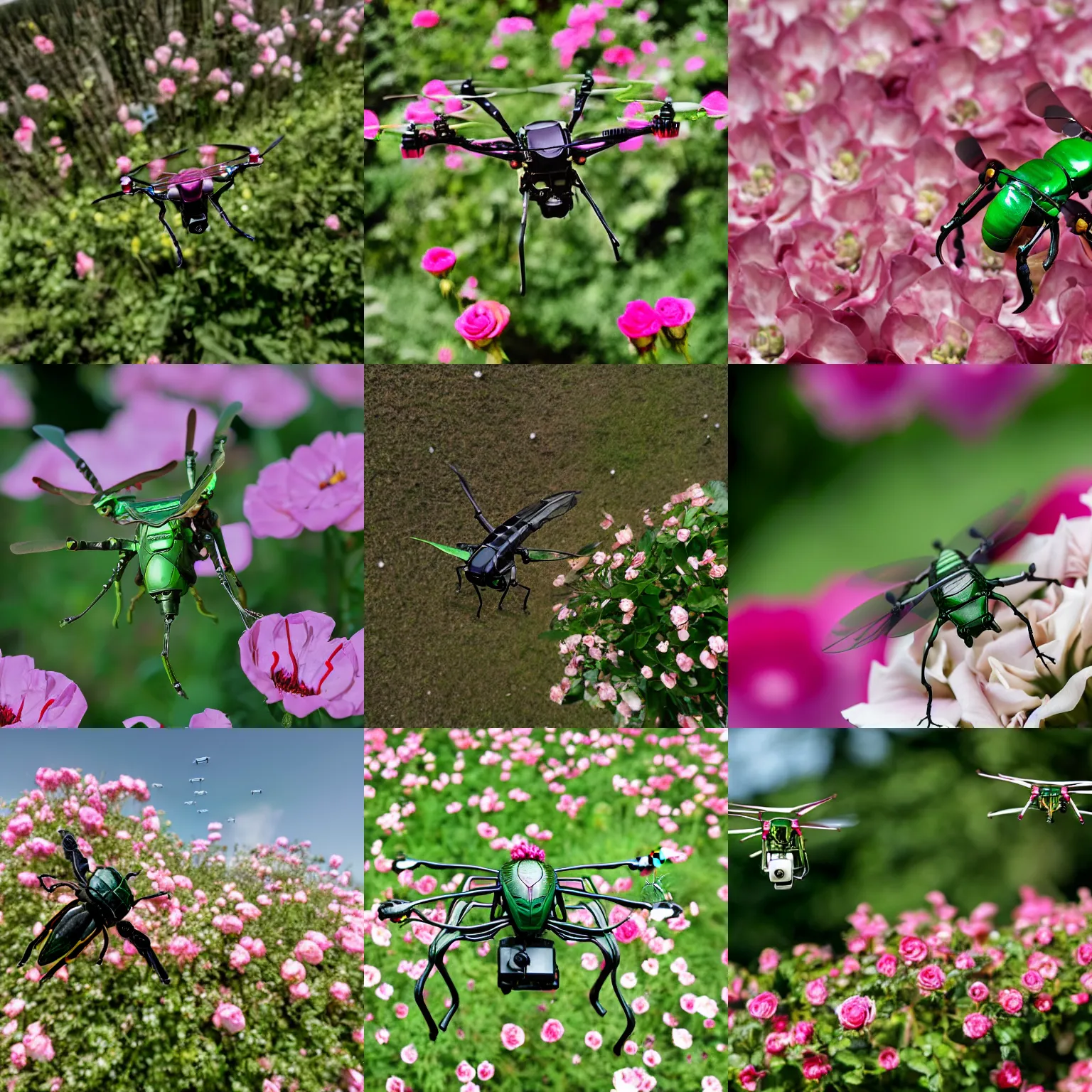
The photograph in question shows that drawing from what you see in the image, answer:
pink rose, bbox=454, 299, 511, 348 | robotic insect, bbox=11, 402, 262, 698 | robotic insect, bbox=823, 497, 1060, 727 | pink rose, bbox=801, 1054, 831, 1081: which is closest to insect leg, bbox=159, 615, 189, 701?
robotic insect, bbox=11, 402, 262, 698

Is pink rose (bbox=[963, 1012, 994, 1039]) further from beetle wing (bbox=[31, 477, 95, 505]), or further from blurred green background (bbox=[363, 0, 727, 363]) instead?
beetle wing (bbox=[31, 477, 95, 505])

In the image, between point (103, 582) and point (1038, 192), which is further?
point (103, 582)

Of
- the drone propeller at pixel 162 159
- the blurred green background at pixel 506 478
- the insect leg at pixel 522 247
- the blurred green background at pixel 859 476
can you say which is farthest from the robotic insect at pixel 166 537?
the blurred green background at pixel 859 476

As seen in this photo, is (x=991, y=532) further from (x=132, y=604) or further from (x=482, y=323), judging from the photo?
(x=132, y=604)

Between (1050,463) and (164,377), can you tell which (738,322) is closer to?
(1050,463)

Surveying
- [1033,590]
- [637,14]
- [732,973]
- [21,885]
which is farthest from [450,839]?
[637,14]

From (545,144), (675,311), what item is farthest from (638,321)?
(545,144)
